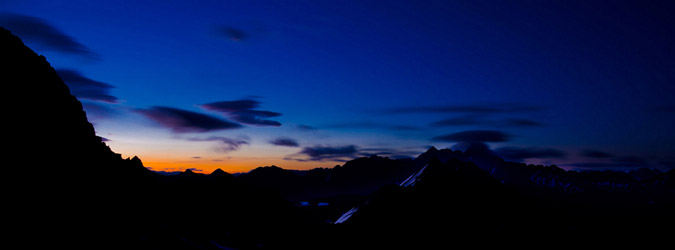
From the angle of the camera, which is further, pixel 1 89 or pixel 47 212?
pixel 1 89

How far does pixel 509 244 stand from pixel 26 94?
196m

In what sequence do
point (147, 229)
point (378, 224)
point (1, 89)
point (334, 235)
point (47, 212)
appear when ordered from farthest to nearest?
point (378, 224)
point (334, 235)
point (147, 229)
point (1, 89)
point (47, 212)

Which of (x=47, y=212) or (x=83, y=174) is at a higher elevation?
(x=83, y=174)

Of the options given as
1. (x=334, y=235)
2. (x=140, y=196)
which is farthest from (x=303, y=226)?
(x=140, y=196)

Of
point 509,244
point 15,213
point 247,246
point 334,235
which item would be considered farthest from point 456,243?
point 15,213

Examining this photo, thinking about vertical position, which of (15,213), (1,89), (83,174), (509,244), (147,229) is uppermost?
(1,89)

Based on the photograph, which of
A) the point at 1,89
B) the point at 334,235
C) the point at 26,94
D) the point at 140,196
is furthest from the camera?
the point at 334,235

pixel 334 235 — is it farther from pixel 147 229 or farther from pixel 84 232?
pixel 84 232

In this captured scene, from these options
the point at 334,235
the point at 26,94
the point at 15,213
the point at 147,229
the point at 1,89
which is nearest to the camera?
the point at 15,213

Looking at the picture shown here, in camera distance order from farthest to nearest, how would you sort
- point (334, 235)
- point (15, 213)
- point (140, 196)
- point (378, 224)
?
point (378, 224) < point (334, 235) < point (140, 196) < point (15, 213)

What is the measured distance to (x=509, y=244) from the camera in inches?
7416

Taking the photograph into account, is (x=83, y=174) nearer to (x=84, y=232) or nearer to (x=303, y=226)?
(x=84, y=232)

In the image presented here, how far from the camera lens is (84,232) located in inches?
2494

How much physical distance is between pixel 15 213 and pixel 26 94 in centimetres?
2796
